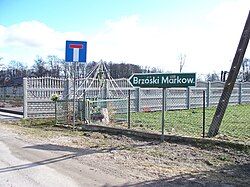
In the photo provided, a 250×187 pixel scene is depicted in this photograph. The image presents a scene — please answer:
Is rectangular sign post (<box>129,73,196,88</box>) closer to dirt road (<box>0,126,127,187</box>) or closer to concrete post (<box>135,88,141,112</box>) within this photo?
dirt road (<box>0,126,127,187</box>)

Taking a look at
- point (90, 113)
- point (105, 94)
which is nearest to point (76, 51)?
point (90, 113)

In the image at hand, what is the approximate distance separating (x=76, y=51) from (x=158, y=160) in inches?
267

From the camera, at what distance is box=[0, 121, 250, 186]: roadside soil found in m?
7.05

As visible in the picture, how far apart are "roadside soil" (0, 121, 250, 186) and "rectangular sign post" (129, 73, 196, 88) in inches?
64.6

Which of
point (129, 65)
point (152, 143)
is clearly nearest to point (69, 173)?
point (152, 143)

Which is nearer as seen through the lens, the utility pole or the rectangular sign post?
the rectangular sign post

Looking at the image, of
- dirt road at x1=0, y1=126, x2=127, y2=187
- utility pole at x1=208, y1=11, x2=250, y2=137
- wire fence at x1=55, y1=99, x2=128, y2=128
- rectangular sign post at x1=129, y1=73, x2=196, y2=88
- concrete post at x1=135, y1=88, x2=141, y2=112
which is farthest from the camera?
concrete post at x1=135, y1=88, x2=141, y2=112

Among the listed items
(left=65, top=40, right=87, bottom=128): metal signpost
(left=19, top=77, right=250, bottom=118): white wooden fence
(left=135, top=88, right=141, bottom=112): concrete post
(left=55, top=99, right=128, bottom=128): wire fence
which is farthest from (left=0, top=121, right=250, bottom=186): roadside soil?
(left=135, top=88, right=141, bottom=112): concrete post

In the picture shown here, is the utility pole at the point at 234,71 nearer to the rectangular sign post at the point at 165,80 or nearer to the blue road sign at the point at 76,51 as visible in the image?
the rectangular sign post at the point at 165,80

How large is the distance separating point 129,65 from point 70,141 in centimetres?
7107

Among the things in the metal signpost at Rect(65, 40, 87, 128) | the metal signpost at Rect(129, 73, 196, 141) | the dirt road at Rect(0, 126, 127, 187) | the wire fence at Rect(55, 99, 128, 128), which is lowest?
the dirt road at Rect(0, 126, 127, 187)

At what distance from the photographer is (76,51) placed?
14.3 m

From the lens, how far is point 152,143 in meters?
10.9

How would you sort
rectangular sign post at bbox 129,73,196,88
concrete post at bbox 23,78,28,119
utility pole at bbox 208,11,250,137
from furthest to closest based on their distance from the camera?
concrete post at bbox 23,78,28,119 < utility pole at bbox 208,11,250,137 < rectangular sign post at bbox 129,73,196,88
